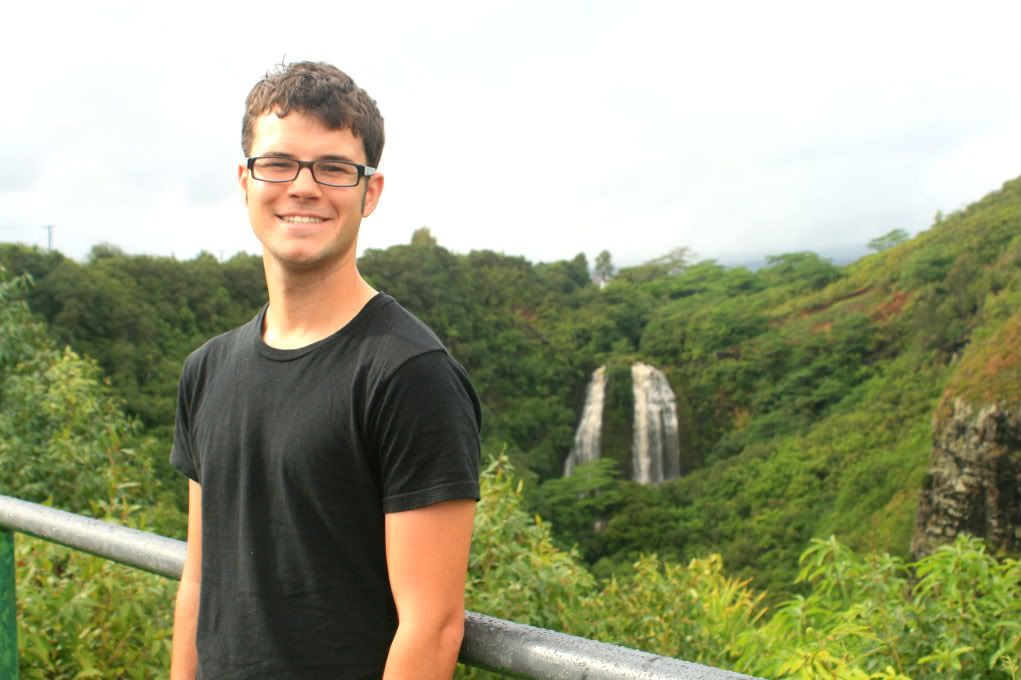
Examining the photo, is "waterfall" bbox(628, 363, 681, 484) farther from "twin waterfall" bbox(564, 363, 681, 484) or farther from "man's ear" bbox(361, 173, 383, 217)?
"man's ear" bbox(361, 173, 383, 217)

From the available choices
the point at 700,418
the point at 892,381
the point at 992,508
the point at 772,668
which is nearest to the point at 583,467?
the point at 700,418

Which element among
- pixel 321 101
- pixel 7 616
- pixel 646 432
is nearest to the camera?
pixel 321 101

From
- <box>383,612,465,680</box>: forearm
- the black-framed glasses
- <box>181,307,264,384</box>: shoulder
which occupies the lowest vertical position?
<box>383,612,465,680</box>: forearm

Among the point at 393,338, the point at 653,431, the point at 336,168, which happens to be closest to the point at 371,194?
the point at 336,168

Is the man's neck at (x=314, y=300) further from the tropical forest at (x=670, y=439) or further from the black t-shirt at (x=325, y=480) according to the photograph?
the tropical forest at (x=670, y=439)

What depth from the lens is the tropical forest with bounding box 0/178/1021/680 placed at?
2658 mm

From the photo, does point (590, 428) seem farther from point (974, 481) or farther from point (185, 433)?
point (185, 433)

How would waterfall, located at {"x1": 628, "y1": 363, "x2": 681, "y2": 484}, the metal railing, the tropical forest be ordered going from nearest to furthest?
the metal railing, the tropical forest, waterfall, located at {"x1": 628, "y1": 363, "x2": 681, "y2": 484}

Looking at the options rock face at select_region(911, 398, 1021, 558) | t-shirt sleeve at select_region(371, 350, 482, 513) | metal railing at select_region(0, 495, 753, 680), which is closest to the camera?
metal railing at select_region(0, 495, 753, 680)

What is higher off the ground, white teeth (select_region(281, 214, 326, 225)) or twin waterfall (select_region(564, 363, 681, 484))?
white teeth (select_region(281, 214, 326, 225))

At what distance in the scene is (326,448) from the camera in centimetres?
102

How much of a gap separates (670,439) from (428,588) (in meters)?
32.6

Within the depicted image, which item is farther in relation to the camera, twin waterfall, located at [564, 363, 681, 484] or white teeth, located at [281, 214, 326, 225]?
twin waterfall, located at [564, 363, 681, 484]

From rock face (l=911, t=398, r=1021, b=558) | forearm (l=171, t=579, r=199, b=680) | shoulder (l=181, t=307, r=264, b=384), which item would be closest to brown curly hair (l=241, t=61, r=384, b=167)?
shoulder (l=181, t=307, r=264, b=384)
